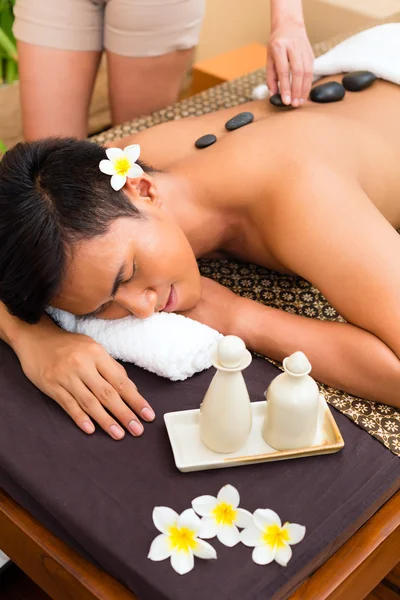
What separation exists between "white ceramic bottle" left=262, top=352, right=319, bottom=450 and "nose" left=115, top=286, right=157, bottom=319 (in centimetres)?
32

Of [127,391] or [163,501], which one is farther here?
[127,391]

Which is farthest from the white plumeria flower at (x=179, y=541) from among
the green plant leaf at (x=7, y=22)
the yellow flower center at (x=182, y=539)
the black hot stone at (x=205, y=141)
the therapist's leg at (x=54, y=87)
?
the green plant leaf at (x=7, y=22)

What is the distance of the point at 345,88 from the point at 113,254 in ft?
3.02

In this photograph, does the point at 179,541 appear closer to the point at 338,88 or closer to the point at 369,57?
the point at 338,88

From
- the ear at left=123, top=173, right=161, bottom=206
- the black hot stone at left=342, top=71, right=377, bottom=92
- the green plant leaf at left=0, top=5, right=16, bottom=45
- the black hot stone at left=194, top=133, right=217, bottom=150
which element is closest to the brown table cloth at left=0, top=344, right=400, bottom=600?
the ear at left=123, top=173, right=161, bottom=206

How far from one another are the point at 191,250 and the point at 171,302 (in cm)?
12

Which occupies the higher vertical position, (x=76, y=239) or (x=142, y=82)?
(x=76, y=239)

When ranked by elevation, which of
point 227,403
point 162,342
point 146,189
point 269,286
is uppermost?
point 146,189

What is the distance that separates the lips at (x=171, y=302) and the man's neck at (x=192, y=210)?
0.22 meters

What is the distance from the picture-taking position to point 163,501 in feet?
4.16

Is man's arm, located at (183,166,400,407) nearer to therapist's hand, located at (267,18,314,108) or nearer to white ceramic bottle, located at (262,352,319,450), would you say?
white ceramic bottle, located at (262,352,319,450)

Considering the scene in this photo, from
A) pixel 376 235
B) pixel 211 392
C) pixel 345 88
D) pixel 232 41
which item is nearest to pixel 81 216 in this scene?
pixel 211 392

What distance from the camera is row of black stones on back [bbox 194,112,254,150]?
71.1 inches

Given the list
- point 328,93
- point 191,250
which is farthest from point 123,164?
point 328,93
